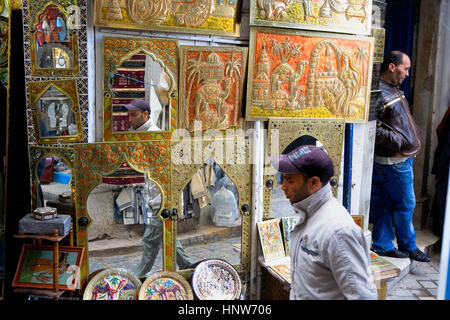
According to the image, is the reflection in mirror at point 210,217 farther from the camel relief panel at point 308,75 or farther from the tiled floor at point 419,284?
the tiled floor at point 419,284

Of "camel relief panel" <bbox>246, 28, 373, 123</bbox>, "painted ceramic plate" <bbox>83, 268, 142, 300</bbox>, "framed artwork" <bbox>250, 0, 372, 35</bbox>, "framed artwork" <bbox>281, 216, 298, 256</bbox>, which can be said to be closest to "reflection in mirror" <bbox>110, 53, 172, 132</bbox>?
"camel relief panel" <bbox>246, 28, 373, 123</bbox>

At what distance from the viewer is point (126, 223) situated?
3502 millimetres

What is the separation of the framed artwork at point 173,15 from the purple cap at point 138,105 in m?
0.50

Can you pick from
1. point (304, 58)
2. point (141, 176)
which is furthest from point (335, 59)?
point (141, 176)

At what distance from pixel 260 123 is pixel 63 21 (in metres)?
1.62

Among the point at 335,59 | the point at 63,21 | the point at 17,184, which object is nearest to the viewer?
the point at 63,21

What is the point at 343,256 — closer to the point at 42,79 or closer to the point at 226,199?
the point at 226,199

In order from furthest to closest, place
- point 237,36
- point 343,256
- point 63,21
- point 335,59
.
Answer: point 335,59 → point 237,36 → point 63,21 → point 343,256

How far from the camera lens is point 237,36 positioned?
3660 millimetres

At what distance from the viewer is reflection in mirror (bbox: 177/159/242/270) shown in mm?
3691

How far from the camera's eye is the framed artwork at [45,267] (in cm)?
315

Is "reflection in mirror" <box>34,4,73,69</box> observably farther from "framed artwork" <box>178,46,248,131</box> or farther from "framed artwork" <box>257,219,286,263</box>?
"framed artwork" <box>257,219,286,263</box>

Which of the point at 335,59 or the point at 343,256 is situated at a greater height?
the point at 335,59

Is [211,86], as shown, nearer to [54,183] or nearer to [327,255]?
[54,183]
